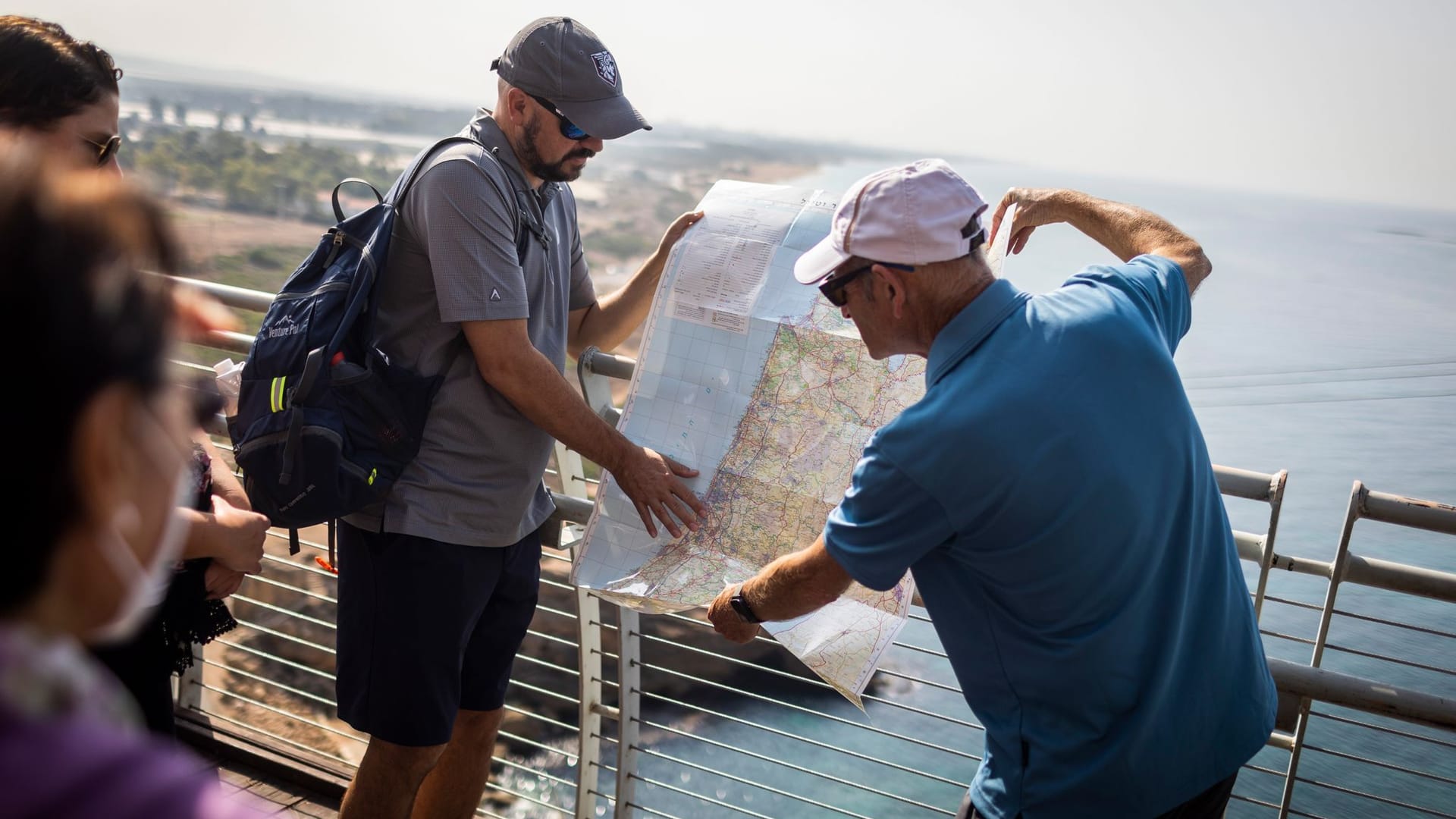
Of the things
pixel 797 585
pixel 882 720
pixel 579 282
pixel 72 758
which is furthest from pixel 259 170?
pixel 72 758

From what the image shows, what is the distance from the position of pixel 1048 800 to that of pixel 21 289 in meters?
1.38

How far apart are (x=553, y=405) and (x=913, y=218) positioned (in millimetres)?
768

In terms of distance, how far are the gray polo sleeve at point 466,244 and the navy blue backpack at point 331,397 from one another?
9 cm

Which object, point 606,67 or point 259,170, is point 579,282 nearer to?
point 606,67

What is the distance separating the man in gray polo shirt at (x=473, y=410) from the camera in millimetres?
1817

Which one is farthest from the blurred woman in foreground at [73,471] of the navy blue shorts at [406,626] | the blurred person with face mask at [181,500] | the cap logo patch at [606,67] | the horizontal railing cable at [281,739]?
the horizontal railing cable at [281,739]

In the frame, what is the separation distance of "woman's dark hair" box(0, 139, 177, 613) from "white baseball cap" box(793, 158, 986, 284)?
103 cm

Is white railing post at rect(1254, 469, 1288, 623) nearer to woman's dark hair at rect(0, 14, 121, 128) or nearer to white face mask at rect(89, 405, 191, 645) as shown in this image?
white face mask at rect(89, 405, 191, 645)

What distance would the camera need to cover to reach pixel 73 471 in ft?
1.77

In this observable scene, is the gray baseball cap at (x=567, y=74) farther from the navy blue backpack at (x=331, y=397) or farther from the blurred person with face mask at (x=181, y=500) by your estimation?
the blurred person with face mask at (x=181, y=500)

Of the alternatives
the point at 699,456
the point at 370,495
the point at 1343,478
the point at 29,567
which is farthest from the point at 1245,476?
the point at 1343,478

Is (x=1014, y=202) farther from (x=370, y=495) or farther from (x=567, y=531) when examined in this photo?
(x=370, y=495)

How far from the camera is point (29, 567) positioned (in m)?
0.54

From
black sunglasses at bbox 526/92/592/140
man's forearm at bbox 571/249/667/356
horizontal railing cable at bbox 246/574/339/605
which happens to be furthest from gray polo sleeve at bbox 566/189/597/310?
horizontal railing cable at bbox 246/574/339/605
